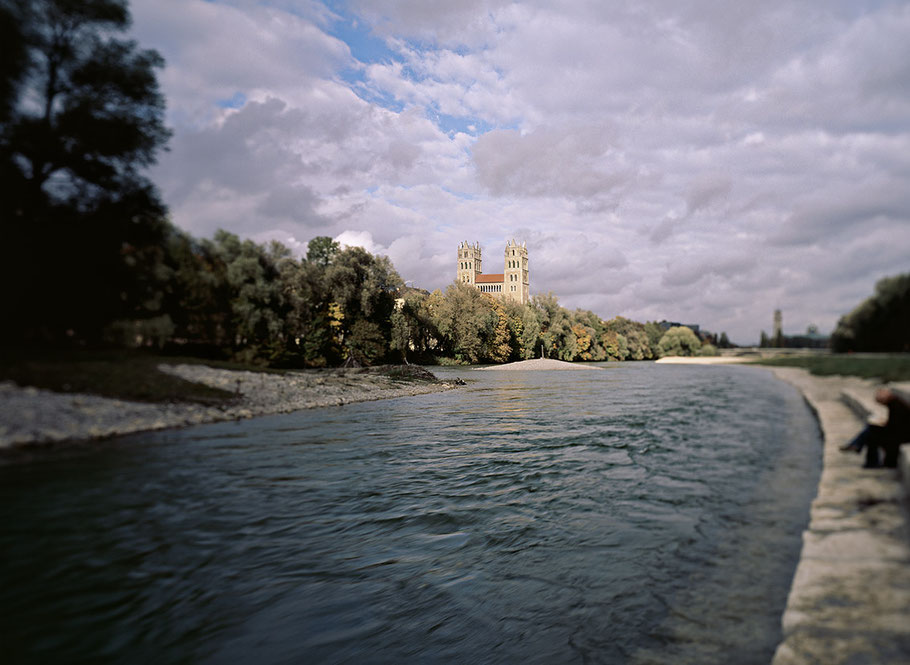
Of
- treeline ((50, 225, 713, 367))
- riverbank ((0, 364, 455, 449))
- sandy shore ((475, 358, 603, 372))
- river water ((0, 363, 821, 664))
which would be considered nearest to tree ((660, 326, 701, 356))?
river water ((0, 363, 821, 664))

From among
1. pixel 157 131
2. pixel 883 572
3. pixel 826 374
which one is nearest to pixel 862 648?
pixel 883 572

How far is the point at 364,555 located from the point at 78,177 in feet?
11.2

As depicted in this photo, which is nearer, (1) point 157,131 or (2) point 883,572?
(2) point 883,572

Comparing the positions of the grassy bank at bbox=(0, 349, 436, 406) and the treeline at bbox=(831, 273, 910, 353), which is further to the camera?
the grassy bank at bbox=(0, 349, 436, 406)

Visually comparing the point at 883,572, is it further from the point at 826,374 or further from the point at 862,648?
the point at 826,374

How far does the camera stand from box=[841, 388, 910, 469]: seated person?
134 cm

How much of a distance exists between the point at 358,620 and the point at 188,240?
276cm

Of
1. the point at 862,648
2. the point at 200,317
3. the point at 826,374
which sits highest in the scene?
the point at 200,317

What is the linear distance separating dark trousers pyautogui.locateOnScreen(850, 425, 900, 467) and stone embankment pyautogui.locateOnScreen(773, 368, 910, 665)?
1.4 inches

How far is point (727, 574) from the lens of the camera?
12.7 feet

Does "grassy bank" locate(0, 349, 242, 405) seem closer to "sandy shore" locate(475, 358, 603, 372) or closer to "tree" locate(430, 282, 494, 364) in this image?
"sandy shore" locate(475, 358, 603, 372)

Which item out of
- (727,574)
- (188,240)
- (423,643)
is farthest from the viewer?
(727,574)

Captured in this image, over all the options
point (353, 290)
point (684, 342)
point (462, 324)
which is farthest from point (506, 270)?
point (353, 290)

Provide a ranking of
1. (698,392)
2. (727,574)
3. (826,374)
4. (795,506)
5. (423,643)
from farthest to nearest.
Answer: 1. (698,392)
2. (795,506)
3. (727,574)
4. (423,643)
5. (826,374)
